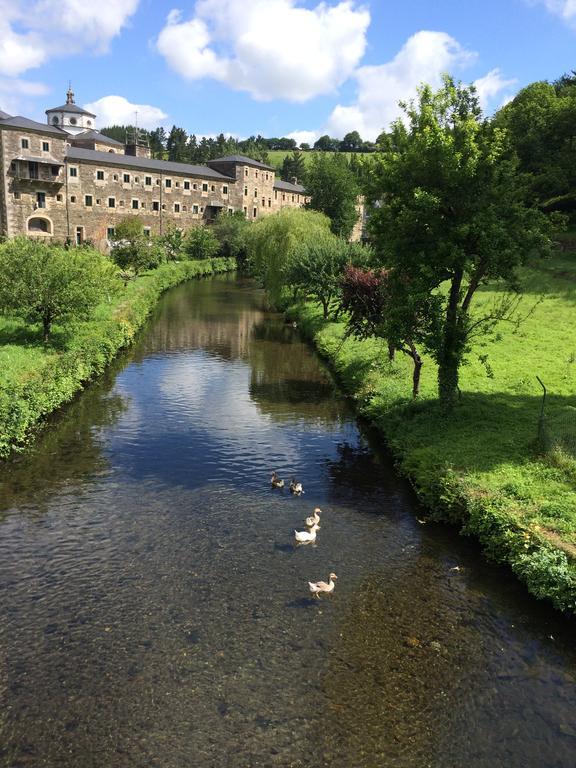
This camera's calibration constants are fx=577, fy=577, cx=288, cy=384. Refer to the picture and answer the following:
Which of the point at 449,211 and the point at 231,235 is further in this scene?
the point at 231,235

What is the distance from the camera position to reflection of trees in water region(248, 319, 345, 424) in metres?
28.6

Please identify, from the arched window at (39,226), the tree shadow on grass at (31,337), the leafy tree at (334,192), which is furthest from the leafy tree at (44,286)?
the leafy tree at (334,192)

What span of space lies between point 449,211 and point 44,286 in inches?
886

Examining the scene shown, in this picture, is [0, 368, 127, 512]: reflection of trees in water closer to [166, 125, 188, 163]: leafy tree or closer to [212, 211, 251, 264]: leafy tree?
[212, 211, 251, 264]: leafy tree

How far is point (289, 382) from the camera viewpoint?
110ft

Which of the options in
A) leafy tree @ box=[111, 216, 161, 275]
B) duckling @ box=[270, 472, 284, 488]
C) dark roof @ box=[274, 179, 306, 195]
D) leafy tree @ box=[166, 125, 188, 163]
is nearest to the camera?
duckling @ box=[270, 472, 284, 488]

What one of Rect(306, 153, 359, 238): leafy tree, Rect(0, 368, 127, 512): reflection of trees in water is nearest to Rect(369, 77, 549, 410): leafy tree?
Rect(0, 368, 127, 512): reflection of trees in water

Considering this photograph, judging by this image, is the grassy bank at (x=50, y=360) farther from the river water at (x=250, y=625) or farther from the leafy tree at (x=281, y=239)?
the leafy tree at (x=281, y=239)

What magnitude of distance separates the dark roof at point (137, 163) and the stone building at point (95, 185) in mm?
169

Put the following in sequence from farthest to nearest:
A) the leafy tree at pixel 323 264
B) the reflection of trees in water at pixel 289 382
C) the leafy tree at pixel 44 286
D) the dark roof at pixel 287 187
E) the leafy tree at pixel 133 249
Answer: the dark roof at pixel 287 187
the leafy tree at pixel 133 249
the leafy tree at pixel 323 264
the leafy tree at pixel 44 286
the reflection of trees in water at pixel 289 382

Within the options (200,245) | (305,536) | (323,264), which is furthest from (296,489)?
(200,245)

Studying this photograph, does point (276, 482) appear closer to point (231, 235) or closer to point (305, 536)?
point (305, 536)

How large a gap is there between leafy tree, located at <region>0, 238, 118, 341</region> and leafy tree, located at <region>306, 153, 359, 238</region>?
7218 cm

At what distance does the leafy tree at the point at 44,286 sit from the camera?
105ft
